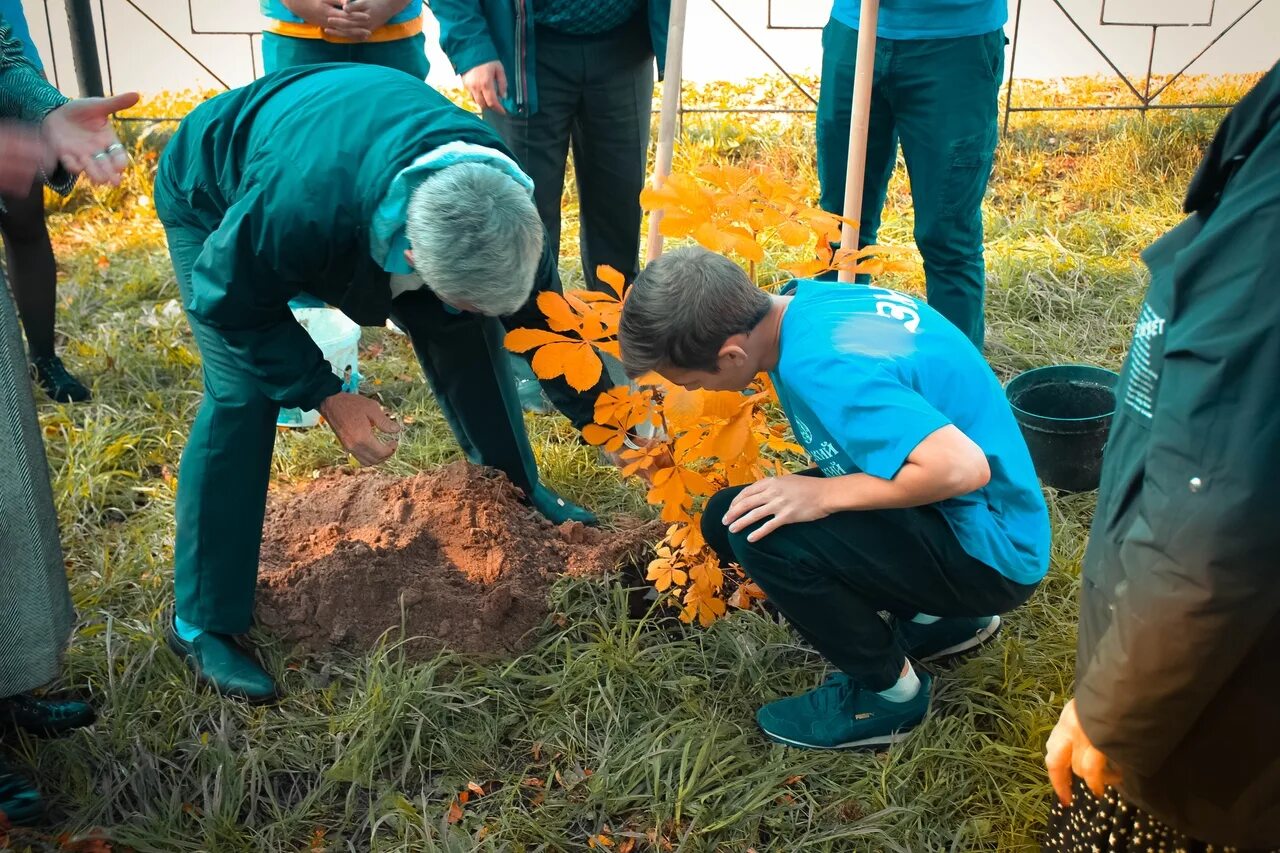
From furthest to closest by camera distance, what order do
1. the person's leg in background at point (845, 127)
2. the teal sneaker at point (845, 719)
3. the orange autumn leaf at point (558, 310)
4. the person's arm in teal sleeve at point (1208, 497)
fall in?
the person's leg in background at point (845, 127) → the teal sneaker at point (845, 719) → the orange autumn leaf at point (558, 310) → the person's arm in teal sleeve at point (1208, 497)

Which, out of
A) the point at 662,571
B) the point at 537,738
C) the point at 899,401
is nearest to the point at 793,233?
the point at 899,401

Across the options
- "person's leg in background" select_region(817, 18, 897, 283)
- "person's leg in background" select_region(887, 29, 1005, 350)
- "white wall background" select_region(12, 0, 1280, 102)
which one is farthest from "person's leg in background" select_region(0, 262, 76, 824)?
"white wall background" select_region(12, 0, 1280, 102)

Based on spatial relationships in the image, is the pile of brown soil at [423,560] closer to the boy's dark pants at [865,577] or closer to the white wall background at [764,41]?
the boy's dark pants at [865,577]

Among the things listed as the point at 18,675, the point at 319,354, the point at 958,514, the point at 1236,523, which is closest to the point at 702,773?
the point at 958,514

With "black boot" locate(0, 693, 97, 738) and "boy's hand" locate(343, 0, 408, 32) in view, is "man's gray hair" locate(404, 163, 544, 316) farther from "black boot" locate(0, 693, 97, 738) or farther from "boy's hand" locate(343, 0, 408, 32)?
"boy's hand" locate(343, 0, 408, 32)

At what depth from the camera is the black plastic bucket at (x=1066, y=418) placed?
314cm

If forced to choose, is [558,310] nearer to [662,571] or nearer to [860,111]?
[662,571]

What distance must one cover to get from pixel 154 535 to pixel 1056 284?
11.2ft

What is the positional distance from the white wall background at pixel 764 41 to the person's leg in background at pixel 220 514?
5019mm

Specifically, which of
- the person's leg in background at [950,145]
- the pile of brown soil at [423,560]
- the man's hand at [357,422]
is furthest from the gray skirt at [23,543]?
the person's leg in background at [950,145]

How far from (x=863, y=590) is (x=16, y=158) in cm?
171

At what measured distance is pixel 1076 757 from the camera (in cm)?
141

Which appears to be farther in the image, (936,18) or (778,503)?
(936,18)

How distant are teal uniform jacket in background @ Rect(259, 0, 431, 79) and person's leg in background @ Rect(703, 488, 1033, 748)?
2.01 metres
